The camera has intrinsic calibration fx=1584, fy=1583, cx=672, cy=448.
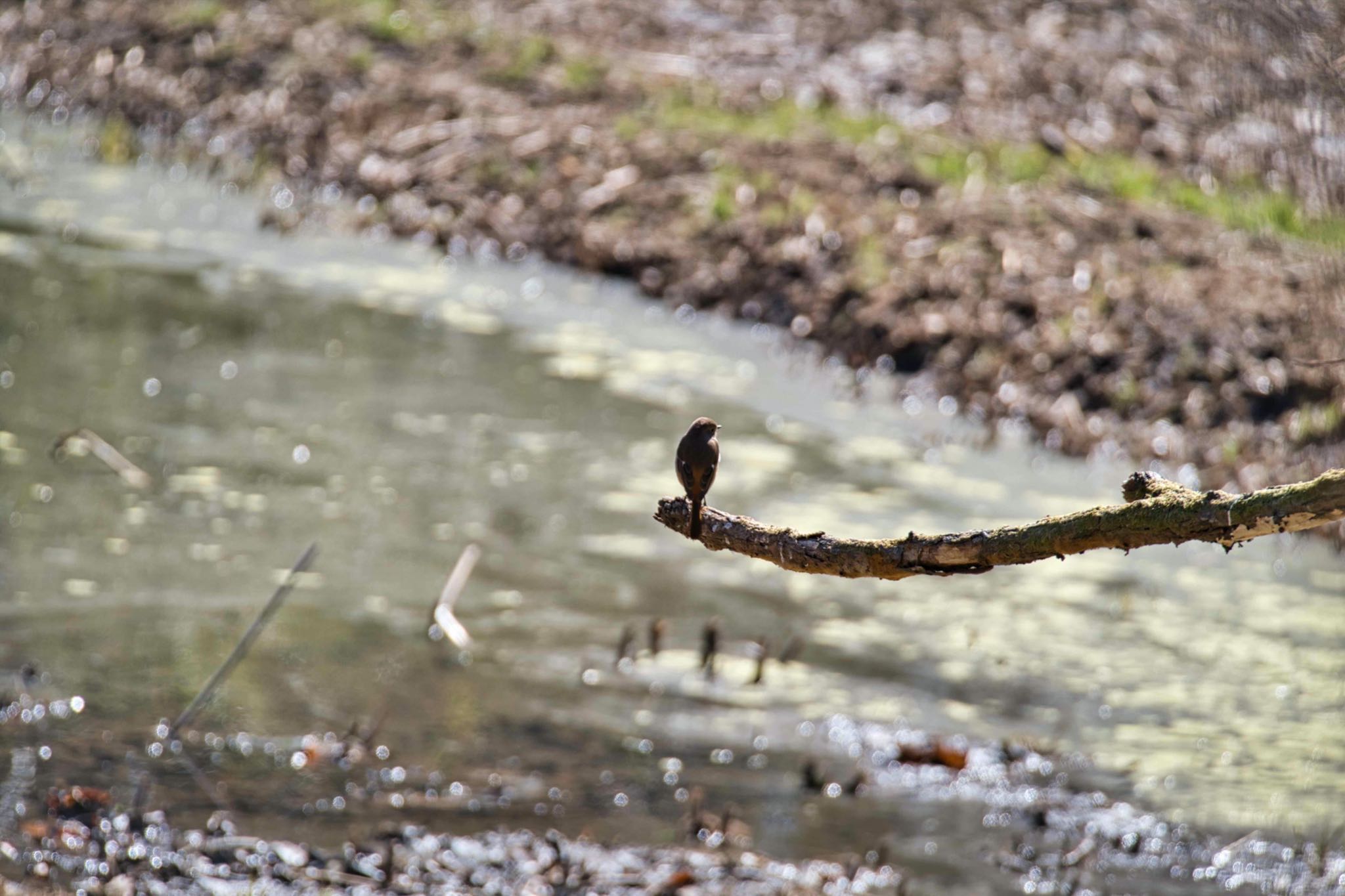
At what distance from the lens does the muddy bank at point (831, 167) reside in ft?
23.6

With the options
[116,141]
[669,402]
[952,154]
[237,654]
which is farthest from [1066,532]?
[116,141]

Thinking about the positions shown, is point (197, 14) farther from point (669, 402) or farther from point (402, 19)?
point (669, 402)

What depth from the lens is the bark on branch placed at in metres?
1.67

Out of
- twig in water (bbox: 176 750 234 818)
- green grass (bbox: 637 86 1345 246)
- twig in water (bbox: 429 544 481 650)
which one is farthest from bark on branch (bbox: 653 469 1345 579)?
green grass (bbox: 637 86 1345 246)

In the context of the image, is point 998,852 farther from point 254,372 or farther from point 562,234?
point 562,234

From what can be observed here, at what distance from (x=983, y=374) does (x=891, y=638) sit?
8.31ft

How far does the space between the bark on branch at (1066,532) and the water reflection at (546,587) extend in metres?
1.94

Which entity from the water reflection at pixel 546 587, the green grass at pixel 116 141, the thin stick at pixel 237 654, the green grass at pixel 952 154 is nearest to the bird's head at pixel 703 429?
the thin stick at pixel 237 654

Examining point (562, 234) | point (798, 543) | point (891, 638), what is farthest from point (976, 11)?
point (798, 543)

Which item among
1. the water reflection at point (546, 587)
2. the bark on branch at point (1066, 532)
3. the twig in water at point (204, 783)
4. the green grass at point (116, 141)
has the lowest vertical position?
the green grass at point (116, 141)

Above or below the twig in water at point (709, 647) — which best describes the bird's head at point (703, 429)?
above

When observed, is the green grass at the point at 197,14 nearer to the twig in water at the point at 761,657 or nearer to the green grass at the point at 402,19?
the green grass at the point at 402,19

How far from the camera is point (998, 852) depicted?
390 centimetres

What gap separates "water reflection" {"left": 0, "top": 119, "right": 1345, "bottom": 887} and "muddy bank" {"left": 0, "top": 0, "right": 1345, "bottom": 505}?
1.90 ft
